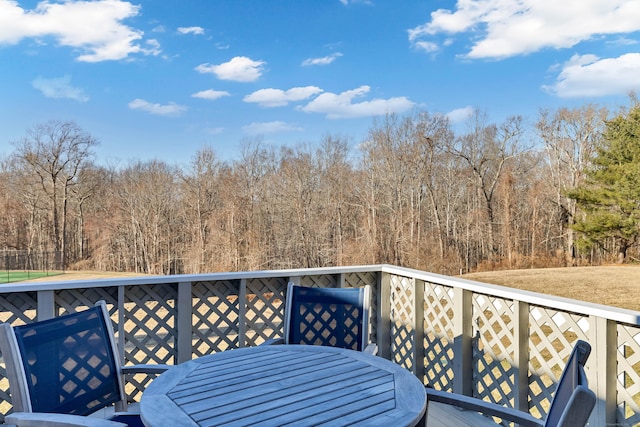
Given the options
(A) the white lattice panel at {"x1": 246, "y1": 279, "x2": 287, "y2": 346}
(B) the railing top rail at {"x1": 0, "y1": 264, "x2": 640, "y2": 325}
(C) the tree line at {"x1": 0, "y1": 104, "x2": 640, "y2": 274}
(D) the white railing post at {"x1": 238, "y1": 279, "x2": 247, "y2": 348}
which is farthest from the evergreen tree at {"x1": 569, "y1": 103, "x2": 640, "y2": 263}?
(D) the white railing post at {"x1": 238, "y1": 279, "x2": 247, "y2": 348}

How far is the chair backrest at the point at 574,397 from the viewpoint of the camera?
0.82 m

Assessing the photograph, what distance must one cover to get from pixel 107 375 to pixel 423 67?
72.9 ft

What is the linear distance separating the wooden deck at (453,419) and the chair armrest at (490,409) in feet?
3.94

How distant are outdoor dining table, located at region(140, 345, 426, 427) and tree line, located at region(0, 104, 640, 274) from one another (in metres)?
16.2

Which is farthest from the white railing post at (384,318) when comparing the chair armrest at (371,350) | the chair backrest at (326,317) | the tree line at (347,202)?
the tree line at (347,202)

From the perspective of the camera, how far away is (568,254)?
19188mm

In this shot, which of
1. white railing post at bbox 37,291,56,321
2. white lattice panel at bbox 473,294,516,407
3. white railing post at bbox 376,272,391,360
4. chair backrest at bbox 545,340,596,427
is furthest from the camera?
white railing post at bbox 376,272,391,360

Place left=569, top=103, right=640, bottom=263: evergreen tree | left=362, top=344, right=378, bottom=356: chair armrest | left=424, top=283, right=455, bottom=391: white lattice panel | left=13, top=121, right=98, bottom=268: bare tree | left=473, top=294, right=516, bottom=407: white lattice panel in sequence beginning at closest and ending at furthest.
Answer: left=362, top=344, right=378, bottom=356: chair armrest → left=473, top=294, right=516, bottom=407: white lattice panel → left=424, top=283, right=455, bottom=391: white lattice panel → left=569, top=103, right=640, bottom=263: evergreen tree → left=13, top=121, right=98, bottom=268: bare tree

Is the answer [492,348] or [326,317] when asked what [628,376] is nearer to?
[492,348]

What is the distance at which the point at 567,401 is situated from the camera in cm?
→ 92

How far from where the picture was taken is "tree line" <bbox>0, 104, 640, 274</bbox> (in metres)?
18.4

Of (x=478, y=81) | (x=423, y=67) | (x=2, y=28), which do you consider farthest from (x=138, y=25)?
(x=478, y=81)

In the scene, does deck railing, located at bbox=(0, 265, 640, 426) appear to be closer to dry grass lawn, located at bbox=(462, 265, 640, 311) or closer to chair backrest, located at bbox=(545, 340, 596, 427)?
chair backrest, located at bbox=(545, 340, 596, 427)

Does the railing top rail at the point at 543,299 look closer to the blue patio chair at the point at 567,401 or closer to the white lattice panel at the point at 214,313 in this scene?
the blue patio chair at the point at 567,401
